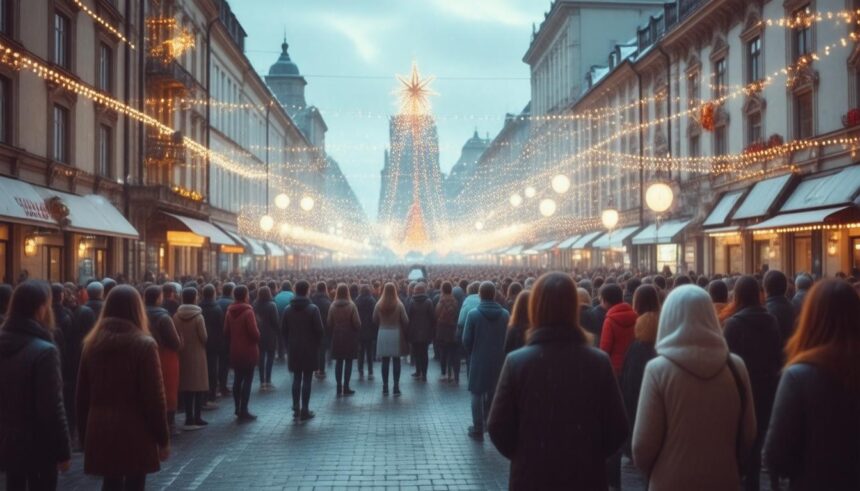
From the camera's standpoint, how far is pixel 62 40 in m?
22.2

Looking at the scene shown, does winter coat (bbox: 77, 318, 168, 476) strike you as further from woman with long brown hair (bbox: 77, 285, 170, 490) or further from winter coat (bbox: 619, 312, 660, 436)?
winter coat (bbox: 619, 312, 660, 436)

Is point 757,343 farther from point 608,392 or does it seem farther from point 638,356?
point 608,392

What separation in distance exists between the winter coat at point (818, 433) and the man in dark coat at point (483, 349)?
6147 mm

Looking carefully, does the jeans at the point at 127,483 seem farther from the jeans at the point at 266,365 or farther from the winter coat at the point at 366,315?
the winter coat at the point at 366,315

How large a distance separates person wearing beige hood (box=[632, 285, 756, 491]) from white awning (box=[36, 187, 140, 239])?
59.8 feet

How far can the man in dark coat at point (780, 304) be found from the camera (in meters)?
8.84

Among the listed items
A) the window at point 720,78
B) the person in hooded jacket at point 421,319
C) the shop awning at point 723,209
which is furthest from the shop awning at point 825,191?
the person in hooded jacket at point 421,319

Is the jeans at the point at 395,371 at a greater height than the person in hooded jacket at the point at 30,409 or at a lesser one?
lesser

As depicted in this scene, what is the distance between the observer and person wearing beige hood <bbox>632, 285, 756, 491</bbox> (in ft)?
13.8

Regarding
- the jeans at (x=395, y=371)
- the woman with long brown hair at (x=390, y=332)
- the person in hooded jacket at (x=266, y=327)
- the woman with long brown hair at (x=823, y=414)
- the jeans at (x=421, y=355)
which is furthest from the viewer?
the jeans at (x=421, y=355)

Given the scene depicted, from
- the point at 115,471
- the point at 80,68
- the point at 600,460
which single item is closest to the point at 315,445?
the point at 115,471

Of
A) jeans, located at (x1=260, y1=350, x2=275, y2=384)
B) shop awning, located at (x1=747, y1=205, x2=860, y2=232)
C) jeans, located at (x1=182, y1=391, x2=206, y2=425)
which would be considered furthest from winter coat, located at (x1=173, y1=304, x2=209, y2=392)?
shop awning, located at (x1=747, y1=205, x2=860, y2=232)

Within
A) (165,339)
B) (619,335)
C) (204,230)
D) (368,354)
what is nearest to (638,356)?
(619,335)

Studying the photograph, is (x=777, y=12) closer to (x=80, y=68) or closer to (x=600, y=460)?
(x=80, y=68)
